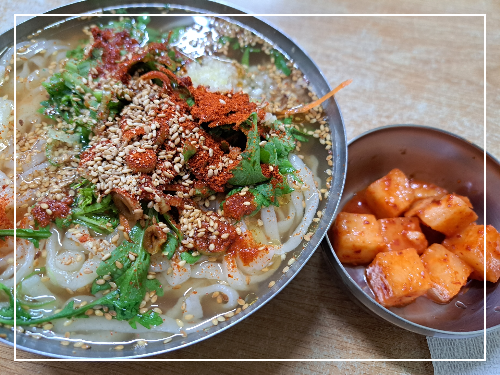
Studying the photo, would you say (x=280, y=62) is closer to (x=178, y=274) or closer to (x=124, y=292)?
(x=178, y=274)

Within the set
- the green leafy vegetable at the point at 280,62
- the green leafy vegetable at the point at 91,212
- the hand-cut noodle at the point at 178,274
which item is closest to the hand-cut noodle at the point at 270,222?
the hand-cut noodle at the point at 178,274

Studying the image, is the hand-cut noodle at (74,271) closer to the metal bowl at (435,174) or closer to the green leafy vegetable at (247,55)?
the metal bowl at (435,174)

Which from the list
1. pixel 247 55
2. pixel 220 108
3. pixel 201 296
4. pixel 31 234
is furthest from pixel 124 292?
pixel 247 55

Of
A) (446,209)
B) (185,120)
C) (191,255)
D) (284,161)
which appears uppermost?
(185,120)

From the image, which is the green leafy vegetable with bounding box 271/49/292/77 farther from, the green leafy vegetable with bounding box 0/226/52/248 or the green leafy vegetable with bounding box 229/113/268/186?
the green leafy vegetable with bounding box 0/226/52/248

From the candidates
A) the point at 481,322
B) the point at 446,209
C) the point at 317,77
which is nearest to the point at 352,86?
the point at 317,77

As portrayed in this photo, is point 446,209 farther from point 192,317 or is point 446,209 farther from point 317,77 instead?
point 192,317
